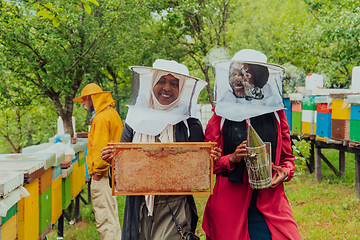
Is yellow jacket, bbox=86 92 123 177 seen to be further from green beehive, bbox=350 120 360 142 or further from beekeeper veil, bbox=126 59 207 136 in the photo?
green beehive, bbox=350 120 360 142

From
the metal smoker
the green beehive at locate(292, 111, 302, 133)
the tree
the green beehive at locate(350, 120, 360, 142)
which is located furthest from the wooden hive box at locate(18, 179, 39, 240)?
the green beehive at locate(292, 111, 302, 133)

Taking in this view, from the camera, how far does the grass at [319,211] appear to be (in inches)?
180

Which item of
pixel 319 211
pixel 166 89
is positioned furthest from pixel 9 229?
pixel 319 211

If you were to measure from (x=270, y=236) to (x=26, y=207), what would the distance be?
192 cm

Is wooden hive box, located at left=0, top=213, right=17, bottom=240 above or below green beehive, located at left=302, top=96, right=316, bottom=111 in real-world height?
below

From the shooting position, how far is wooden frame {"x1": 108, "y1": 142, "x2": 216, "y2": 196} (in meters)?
1.89

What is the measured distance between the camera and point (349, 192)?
651 centimetres

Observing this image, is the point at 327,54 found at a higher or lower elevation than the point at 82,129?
higher

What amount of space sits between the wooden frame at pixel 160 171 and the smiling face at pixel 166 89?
471mm

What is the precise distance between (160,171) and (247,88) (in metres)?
0.87

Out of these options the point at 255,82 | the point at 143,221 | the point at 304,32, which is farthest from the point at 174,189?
the point at 304,32

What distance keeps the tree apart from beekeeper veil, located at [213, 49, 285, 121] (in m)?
4.05

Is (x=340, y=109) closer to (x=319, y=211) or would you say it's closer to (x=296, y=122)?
(x=319, y=211)

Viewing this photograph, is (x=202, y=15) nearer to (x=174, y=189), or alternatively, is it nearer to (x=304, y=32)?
(x=304, y=32)
